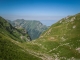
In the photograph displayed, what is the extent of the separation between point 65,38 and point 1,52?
64.4 m

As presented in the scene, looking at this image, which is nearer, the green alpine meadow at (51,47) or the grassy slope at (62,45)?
the green alpine meadow at (51,47)

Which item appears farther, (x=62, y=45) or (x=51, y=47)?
(x=51, y=47)

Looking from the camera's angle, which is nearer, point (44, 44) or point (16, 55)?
point (16, 55)

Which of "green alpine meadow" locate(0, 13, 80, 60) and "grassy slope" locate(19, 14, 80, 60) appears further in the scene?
"grassy slope" locate(19, 14, 80, 60)

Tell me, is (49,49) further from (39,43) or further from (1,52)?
(1,52)

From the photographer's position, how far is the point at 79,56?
3701 inches

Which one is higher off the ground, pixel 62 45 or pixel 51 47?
pixel 62 45

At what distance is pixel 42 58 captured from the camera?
95750 mm

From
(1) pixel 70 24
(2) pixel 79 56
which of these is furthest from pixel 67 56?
(1) pixel 70 24

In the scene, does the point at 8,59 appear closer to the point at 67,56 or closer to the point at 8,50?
the point at 8,50

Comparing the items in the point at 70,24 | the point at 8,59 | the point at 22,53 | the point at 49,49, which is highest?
the point at 70,24

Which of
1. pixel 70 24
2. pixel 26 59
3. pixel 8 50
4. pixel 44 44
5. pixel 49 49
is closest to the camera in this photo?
pixel 26 59

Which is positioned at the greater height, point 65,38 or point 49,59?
point 65,38

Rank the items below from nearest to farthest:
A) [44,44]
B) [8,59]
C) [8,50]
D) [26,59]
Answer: [8,59]
[26,59]
[8,50]
[44,44]
